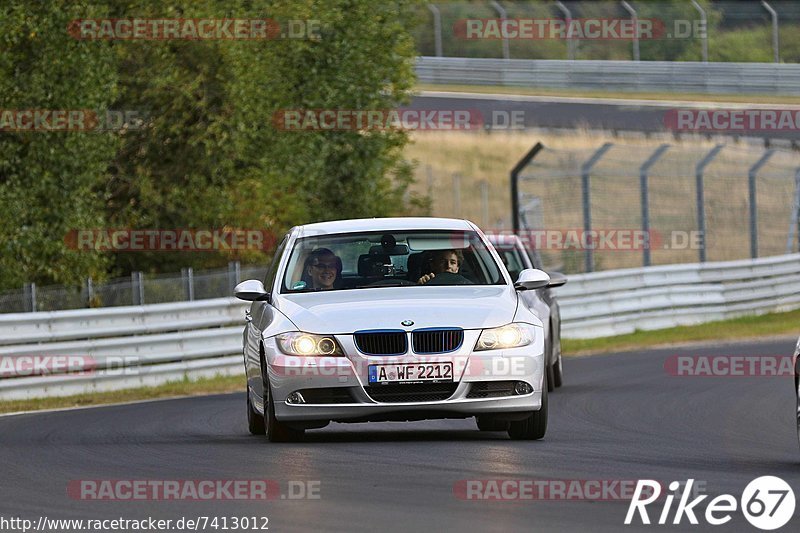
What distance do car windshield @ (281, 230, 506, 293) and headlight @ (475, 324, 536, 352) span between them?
89 centimetres

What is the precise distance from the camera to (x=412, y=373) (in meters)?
12.0

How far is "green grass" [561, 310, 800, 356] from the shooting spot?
2817cm

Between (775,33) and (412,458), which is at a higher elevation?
(775,33)

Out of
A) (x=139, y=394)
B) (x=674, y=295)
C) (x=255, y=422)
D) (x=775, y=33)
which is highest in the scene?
(x=775, y=33)

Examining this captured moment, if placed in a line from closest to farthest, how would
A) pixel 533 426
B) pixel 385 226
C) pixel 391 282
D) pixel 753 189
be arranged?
1. pixel 533 426
2. pixel 391 282
3. pixel 385 226
4. pixel 753 189

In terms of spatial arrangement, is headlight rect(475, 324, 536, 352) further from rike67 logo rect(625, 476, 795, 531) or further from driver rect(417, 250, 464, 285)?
rike67 logo rect(625, 476, 795, 531)

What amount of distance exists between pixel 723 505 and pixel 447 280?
4484mm

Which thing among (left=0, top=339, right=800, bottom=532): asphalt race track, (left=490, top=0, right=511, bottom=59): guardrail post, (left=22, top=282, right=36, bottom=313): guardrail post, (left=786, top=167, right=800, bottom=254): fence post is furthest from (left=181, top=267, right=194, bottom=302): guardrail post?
(left=490, top=0, right=511, bottom=59): guardrail post

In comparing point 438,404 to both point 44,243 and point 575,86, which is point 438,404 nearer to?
point 44,243

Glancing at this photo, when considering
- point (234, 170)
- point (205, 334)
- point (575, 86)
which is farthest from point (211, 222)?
point (575, 86)

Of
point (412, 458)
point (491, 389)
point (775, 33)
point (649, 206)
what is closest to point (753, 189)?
point (775, 33)

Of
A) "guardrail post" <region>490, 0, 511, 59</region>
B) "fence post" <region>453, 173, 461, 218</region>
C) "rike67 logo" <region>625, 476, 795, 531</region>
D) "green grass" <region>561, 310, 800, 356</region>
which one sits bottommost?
"green grass" <region>561, 310, 800, 356</region>

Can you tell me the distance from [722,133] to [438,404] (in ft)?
120

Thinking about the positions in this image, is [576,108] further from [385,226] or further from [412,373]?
[412,373]
